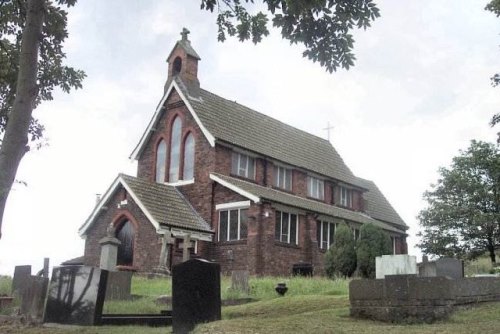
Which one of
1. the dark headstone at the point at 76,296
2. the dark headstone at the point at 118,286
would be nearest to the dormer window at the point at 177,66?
the dark headstone at the point at 118,286

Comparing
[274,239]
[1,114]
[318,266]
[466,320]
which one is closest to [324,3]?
[466,320]

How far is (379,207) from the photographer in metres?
42.3

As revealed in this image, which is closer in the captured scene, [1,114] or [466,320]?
[466,320]

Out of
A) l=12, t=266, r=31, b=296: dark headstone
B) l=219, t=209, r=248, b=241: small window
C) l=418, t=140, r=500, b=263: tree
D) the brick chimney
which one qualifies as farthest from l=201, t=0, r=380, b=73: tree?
l=418, t=140, r=500, b=263: tree

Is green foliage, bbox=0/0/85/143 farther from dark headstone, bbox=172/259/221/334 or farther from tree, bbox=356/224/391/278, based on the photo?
tree, bbox=356/224/391/278

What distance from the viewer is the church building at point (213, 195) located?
27297 mm

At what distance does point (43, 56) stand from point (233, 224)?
16220mm

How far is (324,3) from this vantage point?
32.5 ft

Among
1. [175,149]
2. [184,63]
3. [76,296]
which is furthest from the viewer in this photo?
[184,63]

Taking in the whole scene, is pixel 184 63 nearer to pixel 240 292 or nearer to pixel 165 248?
pixel 165 248

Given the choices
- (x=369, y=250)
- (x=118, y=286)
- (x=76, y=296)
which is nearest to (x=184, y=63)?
(x=369, y=250)

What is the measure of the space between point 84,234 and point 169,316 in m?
17.3

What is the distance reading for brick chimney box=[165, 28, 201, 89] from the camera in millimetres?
32594

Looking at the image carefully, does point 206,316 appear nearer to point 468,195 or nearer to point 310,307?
point 310,307
